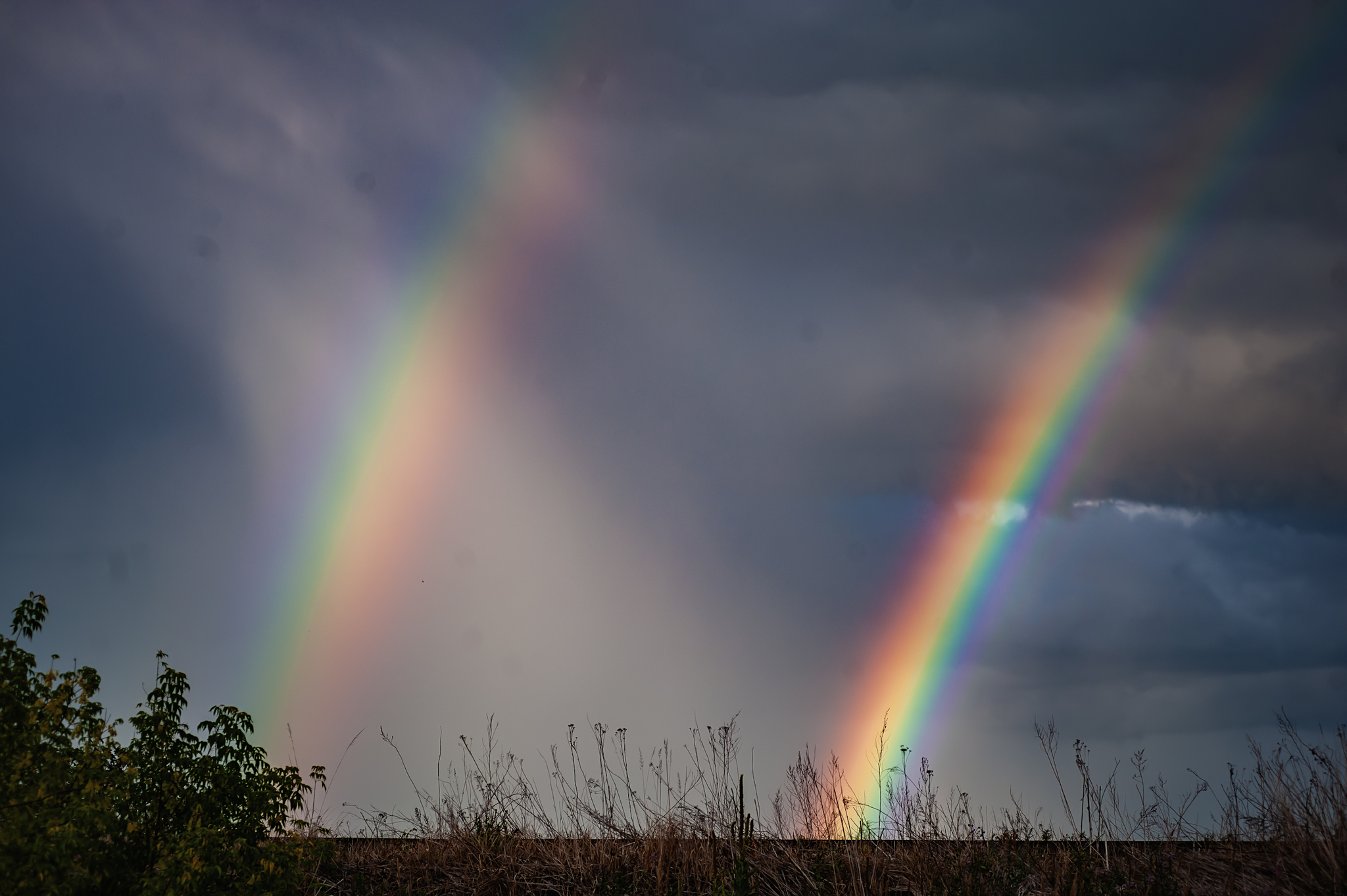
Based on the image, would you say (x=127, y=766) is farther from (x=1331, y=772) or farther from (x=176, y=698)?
(x=1331, y=772)

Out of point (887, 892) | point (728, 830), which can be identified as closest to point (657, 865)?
point (728, 830)

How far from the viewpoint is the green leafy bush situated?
26.3 ft

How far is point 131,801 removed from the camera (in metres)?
9.59

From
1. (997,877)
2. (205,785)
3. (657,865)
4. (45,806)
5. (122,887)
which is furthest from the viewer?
(657,865)

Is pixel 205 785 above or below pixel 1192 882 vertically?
above

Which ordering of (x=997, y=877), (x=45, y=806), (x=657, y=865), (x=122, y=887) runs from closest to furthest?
(x=45, y=806) < (x=122, y=887) < (x=997, y=877) < (x=657, y=865)

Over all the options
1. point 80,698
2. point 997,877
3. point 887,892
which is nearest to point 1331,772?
point 997,877

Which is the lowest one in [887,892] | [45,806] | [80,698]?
[887,892]

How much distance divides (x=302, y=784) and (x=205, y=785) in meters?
0.96

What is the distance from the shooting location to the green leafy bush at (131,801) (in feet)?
26.3

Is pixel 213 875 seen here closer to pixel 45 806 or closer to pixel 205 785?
pixel 205 785

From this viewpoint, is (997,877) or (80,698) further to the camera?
(997,877)

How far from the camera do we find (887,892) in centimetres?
1145

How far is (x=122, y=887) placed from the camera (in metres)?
9.23
